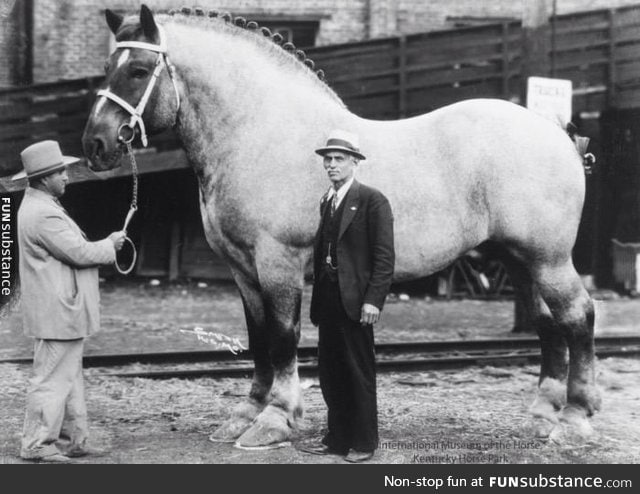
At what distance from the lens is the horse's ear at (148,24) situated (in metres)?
4.97

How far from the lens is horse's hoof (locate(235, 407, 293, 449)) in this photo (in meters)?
5.13

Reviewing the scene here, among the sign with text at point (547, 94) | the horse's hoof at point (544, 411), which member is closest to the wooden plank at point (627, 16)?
the sign with text at point (547, 94)

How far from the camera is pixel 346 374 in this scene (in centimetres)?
488

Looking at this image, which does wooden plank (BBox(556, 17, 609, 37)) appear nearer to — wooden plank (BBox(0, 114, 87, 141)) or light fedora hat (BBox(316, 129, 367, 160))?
wooden plank (BBox(0, 114, 87, 141))

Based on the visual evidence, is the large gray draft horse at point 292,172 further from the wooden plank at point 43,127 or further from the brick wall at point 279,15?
the brick wall at point 279,15

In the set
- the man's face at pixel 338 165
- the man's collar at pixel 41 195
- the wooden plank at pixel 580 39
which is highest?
the wooden plank at pixel 580 39

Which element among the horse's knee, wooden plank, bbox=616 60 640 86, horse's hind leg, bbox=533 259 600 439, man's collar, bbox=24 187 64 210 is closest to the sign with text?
horse's hind leg, bbox=533 259 600 439

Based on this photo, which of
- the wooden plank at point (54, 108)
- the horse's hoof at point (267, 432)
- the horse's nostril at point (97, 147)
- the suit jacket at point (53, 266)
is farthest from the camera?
the wooden plank at point (54, 108)

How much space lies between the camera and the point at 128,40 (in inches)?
201

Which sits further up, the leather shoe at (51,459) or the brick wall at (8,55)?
the brick wall at (8,55)

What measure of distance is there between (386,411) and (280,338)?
1460mm

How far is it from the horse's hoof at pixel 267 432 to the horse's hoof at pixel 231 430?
6.7 inches

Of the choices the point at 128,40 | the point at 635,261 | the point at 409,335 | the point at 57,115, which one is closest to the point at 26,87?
the point at 57,115

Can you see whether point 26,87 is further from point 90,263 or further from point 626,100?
point 626,100
